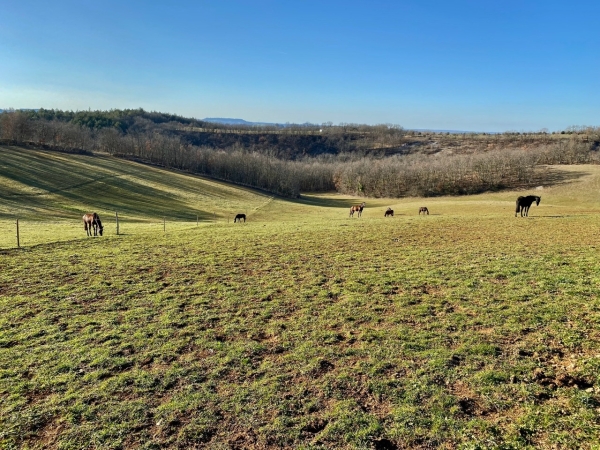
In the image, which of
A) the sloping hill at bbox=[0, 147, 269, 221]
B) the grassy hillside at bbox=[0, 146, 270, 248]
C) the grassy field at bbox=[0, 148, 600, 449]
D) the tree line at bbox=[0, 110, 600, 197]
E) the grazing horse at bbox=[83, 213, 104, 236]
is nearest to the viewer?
the grassy field at bbox=[0, 148, 600, 449]

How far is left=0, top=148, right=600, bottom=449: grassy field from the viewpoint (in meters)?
5.77

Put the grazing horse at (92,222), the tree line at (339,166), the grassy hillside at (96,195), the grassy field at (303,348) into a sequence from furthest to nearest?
the tree line at (339,166), the grassy hillside at (96,195), the grazing horse at (92,222), the grassy field at (303,348)

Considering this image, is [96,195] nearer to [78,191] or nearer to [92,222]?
[78,191]

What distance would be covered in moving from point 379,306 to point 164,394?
6231 millimetres

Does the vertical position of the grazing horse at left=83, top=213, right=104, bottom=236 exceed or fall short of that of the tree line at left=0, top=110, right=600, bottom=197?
it falls short

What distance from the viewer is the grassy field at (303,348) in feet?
18.9

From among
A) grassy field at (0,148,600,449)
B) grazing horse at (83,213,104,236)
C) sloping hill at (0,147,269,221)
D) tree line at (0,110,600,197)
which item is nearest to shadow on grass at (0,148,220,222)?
sloping hill at (0,147,269,221)

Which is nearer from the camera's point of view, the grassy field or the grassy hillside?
the grassy field

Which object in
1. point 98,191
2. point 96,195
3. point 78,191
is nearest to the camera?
point 78,191

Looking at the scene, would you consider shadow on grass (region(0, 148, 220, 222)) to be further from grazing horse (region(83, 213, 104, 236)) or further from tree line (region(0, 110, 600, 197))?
tree line (region(0, 110, 600, 197))

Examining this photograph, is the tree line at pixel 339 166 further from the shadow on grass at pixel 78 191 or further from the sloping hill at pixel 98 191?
the shadow on grass at pixel 78 191

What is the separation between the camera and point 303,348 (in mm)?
8266

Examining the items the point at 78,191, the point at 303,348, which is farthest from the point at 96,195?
the point at 303,348

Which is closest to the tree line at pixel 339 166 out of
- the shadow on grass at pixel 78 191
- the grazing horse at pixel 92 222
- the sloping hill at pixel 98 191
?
the sloping hill at pixel 98 191
